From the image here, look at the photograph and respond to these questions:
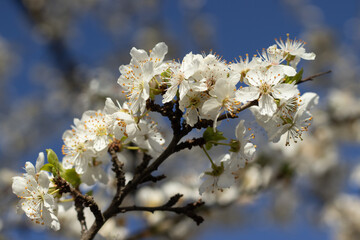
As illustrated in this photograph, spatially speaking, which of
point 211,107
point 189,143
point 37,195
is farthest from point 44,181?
point 211,107

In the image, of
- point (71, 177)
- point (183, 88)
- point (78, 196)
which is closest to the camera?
point (183, 88)

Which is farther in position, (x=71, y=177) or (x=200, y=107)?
(x=71, y=177)

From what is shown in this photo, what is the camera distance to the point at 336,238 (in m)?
7.34

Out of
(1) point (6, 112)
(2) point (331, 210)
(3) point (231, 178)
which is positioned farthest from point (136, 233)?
(1) point (6, 112)

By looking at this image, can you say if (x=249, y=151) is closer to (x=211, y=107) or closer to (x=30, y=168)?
(x=211, y=107)

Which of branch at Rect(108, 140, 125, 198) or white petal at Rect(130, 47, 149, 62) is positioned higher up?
Answer: white petal at Rect(130, 47, 149, 62)

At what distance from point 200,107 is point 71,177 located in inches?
22.9

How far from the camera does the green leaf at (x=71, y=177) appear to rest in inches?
51.2

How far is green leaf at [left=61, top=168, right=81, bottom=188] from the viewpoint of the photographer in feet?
4.26

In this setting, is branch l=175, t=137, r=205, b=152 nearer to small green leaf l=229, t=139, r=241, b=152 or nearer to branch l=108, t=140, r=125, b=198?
small green leaf l=229, t=139, r=241, b=152

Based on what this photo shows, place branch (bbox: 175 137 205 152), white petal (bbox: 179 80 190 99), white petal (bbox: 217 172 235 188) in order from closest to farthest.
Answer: white petal (bbox: 179 80 190 99) → branch (bbox: 175 137 205 152) → white petal (bbox: 217 172 235 188)

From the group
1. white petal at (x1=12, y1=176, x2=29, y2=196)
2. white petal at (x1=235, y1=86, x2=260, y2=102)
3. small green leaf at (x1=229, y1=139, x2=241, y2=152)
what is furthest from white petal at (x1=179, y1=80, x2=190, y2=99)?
white petal at (x1=12, y1=176, x2=29, y2=196)

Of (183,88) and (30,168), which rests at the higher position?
(183,88)

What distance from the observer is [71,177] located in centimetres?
131
